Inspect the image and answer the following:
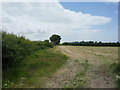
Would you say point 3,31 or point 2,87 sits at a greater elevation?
point 3,31

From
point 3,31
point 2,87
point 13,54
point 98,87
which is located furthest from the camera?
point 3,31

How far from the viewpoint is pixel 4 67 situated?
4984mm

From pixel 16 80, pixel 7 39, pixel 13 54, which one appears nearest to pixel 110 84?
pixel 16 80

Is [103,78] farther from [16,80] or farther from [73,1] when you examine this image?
[73,1]

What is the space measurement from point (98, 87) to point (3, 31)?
3902mm

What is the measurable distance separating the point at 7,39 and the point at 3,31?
27.3 inches

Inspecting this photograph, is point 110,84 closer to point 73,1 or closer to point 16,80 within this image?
point 16,80

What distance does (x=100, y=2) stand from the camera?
20.6 ft

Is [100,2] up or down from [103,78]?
up

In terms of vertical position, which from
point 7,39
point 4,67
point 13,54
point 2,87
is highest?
point 7,39

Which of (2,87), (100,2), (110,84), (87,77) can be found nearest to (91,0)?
(100,2)

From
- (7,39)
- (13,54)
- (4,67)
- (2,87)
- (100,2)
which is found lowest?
(2,87)

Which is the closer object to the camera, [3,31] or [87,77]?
[87,77]

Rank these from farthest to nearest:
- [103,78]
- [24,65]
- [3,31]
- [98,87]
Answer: [24,65] < [3,31] < [103,78] < [98,87]
